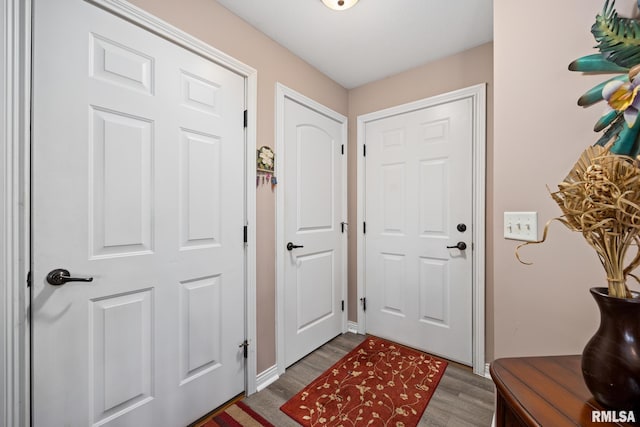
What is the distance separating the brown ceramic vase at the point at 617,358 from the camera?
55 cm

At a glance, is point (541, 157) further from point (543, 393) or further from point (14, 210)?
point (14, 210)

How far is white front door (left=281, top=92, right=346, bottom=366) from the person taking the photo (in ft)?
6.55

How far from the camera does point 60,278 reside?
1012 mm

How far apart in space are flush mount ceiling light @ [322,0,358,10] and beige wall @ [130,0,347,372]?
0.52 meters

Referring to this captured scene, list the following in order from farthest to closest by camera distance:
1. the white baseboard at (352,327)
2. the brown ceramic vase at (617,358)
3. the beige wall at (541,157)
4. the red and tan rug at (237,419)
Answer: the white baseboard at (352,327), the red and tan rug at (237,419), the beige wall at (541,157), the brown ceramic vase at (617,358)

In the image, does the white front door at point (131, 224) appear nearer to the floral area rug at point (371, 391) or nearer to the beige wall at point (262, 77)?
the beige wall at point (262, 77)

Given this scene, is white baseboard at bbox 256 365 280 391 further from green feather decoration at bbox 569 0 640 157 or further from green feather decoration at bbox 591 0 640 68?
green feather decoration at bbox 591 0 640 68

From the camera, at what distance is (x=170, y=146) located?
4.39 ft

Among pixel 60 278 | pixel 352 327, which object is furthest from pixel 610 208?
pixel 352 327

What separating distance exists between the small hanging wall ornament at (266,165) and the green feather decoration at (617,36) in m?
1.62

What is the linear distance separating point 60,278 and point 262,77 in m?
1.55

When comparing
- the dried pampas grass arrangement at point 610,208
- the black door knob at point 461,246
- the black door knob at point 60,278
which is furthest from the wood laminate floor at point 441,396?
the dried pampas grass arrangement at point 610,208

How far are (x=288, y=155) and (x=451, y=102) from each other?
1356mm

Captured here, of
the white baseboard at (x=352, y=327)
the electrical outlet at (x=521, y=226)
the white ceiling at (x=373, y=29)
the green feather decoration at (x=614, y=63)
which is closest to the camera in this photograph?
the green feather decoration at (x=614, y=63)
